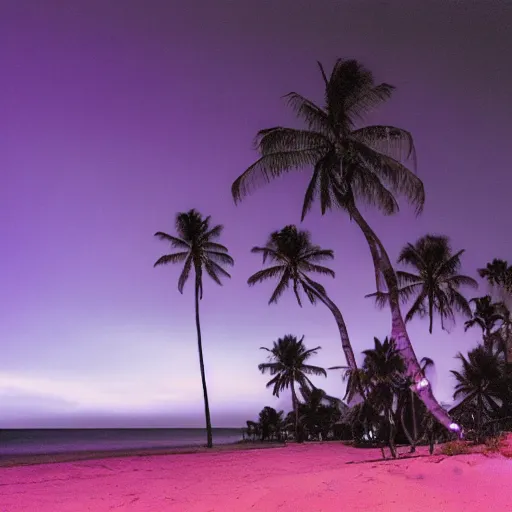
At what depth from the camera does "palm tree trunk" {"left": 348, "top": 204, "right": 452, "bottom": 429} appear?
51.2 feet

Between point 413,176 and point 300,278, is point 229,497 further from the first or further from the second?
point 300,278

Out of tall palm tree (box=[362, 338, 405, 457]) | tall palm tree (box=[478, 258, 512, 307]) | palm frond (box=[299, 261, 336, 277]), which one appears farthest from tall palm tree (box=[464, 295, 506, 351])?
tall palm tree (box=[362, 338, 405, 457])

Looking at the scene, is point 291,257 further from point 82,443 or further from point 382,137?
point 82,443

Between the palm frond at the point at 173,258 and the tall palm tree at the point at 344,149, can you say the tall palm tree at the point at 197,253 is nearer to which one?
the palm frond at the point at 173,258

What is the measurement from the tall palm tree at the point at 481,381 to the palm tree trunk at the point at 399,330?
19.7 metres

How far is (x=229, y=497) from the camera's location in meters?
8.55

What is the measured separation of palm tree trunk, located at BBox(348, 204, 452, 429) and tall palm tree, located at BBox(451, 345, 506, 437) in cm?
1972

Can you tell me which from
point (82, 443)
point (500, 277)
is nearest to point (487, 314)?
point (500, 277)

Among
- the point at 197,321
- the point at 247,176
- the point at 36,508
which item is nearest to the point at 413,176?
the point at 247,176

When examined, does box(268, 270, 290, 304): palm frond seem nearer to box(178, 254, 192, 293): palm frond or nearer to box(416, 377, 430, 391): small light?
box(178, 254, 192, 293): palm frond

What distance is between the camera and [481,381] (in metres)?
34.8

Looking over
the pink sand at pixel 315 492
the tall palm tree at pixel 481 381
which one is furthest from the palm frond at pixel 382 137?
Answer: the tall palm tree at pixel 481 381

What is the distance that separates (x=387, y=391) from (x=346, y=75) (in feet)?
35.2

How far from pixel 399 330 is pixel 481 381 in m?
22.3
